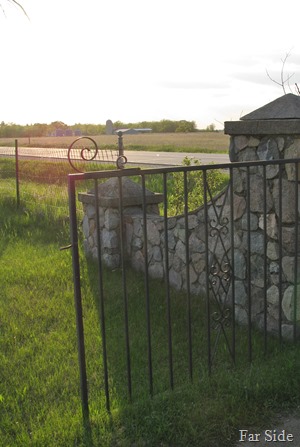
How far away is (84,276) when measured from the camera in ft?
22.1

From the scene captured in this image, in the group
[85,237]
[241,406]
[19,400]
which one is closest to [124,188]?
[85,237]

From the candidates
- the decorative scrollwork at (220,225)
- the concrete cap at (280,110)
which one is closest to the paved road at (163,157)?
the decorative scrollwork at (220,225)

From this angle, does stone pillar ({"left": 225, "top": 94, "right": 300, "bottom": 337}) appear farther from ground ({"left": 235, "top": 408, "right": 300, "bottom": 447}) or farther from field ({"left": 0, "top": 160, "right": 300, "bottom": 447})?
ground ({"left": 235, "top": 408, "right": 300, "bottom": 447})

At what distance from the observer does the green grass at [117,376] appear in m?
3.18

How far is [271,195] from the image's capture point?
4699 mm

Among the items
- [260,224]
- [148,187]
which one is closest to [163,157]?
[148,187]

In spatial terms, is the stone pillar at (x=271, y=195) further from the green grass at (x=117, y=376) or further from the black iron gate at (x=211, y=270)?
the green grass at (x=117, y=376)

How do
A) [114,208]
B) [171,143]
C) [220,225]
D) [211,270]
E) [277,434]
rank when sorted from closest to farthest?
[277,434]
[211,270]
[220,225]
[114,208]
[171,143]

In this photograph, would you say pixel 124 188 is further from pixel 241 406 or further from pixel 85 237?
pixel 241 406

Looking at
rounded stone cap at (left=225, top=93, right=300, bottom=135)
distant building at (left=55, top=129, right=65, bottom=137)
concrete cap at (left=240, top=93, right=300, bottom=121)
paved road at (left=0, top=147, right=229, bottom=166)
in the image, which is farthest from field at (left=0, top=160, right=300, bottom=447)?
distant building at (left=55, top=129, right=65, bottom=137)

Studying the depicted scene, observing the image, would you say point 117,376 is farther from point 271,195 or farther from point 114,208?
point 114,208

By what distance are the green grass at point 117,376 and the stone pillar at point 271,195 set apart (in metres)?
0.40

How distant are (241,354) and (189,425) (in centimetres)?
147

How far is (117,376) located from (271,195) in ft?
6.16
